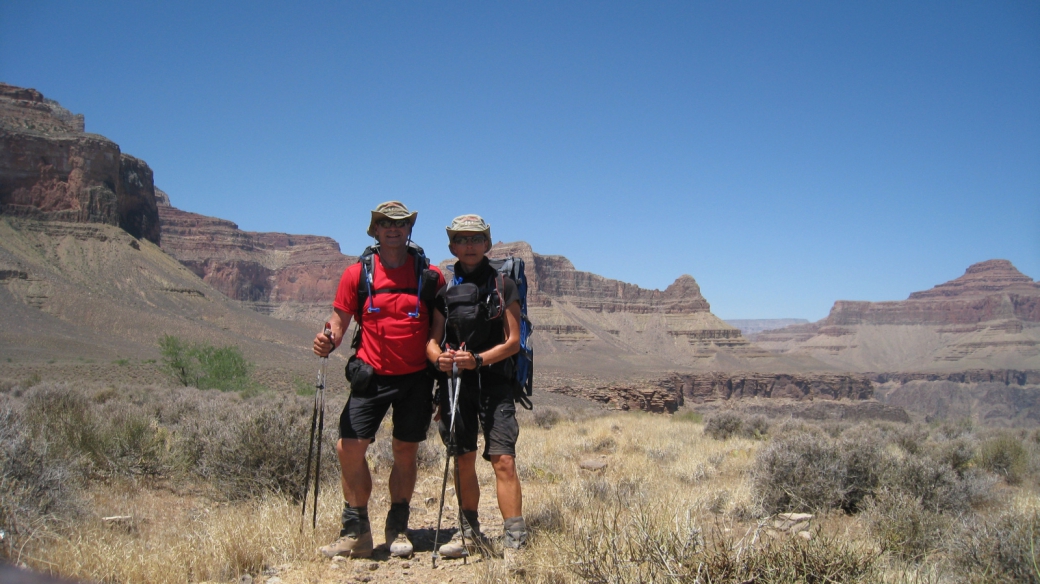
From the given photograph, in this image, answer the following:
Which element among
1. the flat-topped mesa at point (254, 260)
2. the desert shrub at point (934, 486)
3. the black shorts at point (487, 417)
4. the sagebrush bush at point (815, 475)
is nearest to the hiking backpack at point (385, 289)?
the black shorts at point (487, 417)

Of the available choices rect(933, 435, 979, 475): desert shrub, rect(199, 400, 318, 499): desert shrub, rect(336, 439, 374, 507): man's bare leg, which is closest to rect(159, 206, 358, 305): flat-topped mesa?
rect(199, 400, 318, 499): desert shrub

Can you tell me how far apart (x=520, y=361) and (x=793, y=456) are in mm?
2691

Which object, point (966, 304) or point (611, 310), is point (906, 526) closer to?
point (611, 310)

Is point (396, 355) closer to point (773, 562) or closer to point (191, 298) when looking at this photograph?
point (773, 562)

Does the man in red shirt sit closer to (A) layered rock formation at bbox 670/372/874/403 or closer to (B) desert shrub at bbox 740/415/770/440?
(B) desert shrub at bbox 740/415/770/440

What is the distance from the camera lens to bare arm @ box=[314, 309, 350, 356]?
375cm

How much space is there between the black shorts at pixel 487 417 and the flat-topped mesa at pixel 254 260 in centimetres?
13378

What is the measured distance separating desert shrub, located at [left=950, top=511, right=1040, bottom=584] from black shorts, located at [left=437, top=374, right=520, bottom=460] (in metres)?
2.36

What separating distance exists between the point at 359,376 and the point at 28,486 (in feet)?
6.75

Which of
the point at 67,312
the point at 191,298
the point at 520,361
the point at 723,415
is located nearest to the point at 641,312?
the point at 191,298

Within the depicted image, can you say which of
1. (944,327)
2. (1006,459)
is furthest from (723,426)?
(944,327)

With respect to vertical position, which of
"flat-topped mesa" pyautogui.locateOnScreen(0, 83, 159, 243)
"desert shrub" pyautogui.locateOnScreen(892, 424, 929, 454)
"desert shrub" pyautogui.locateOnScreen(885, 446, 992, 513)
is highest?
"flat-topped mesa" pyautogui.locateOnScreen(0, 83, 159, 243)

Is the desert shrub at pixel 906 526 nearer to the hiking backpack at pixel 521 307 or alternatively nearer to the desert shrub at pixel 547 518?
the desert shrub at pixel 547 518

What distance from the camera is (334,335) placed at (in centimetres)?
382
